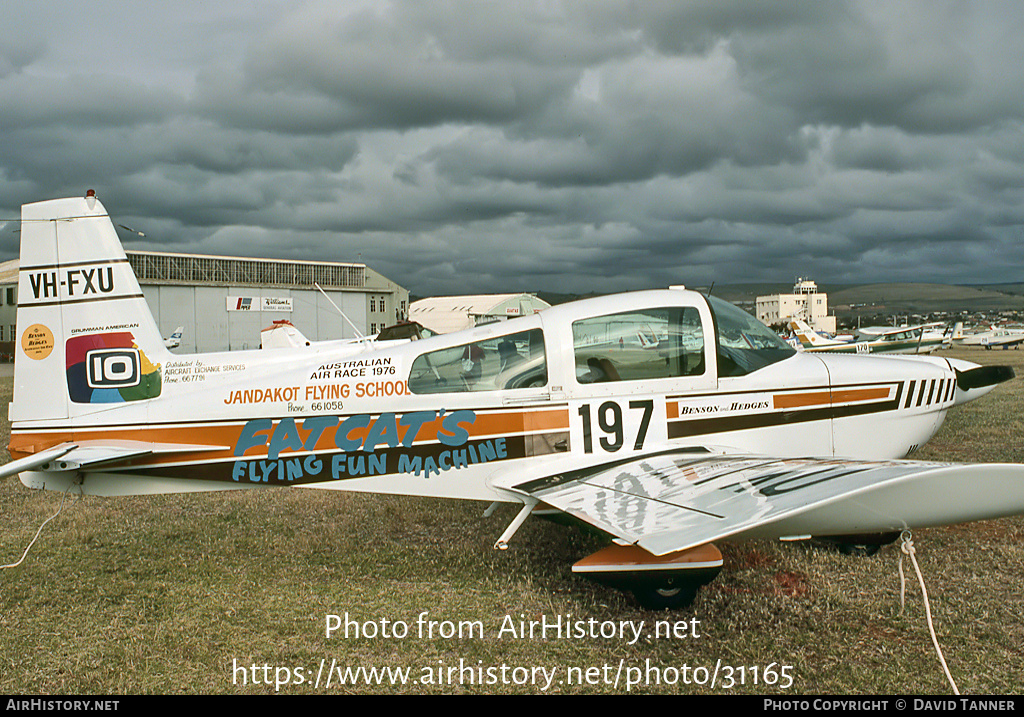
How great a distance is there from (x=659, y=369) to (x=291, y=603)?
2.75 m

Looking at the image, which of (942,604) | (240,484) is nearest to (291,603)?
(240,484)

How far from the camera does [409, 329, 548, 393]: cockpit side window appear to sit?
434 cm

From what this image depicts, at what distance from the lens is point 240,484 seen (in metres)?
4.37

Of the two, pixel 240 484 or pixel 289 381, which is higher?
pixel 289 381

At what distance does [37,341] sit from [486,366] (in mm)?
3038

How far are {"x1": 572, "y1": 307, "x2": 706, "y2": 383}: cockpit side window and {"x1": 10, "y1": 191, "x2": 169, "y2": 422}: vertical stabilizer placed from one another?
2.99 m

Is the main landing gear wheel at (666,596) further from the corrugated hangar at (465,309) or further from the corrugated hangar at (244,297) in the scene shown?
the corrugated hangar at (465,309)

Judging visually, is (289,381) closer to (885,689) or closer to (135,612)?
(135,612)

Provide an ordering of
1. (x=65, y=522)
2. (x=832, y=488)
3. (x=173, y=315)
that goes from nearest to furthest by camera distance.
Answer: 1. (x=832, y=488)
2. (x=65, y=522)
3. (x=173, y=315)

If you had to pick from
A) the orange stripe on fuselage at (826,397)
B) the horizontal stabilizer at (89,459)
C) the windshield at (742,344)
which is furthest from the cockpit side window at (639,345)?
the horizontal stabilizer at (89,459)

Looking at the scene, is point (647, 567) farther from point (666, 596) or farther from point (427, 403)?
point (427, 403)

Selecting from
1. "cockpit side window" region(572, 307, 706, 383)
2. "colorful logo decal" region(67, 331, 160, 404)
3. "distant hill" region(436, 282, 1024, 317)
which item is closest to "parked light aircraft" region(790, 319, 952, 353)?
"cockpit side window" region(572, 307, 706, 383)

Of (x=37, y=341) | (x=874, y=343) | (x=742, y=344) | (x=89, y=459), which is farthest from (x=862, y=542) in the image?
(x=874, y=343)

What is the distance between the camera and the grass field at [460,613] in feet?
10.5
